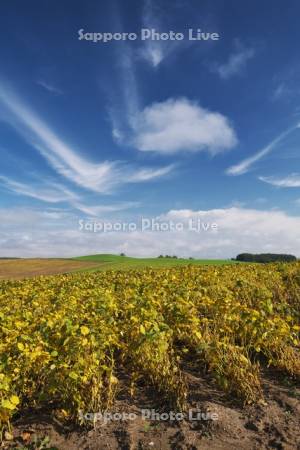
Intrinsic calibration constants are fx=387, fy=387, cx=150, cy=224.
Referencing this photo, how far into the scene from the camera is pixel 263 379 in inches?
229

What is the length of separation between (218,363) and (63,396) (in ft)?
7.16

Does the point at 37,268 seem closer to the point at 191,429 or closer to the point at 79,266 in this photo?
the point at 79,266

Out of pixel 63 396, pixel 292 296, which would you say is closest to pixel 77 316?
pixel 63 396

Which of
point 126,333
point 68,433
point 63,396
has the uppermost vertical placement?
point 126,333

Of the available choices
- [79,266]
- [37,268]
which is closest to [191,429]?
[79,266]

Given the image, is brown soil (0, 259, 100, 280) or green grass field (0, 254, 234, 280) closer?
green grass field (0, 254, 234, 280)

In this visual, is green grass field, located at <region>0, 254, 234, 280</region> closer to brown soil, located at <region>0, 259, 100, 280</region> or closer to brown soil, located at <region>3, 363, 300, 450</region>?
brown soil, located at <region>0, 259, 100, 280</region>

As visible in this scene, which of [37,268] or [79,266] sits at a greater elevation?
[79,266]

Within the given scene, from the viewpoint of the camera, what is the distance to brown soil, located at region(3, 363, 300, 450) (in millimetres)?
4379

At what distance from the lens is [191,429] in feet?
15.2

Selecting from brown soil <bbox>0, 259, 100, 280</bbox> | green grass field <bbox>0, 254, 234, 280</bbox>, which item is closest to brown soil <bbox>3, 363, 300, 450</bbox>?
green grass field <bbox>0, 254, 234, 280</bbox>

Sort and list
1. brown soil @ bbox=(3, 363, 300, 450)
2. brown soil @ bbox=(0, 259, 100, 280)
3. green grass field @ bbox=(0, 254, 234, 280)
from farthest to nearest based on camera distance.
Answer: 1. brown soil @ bbox=(0, 259, 100, 280)
2. green grass field @ bbox=(0, 254, 234, 280)
3. brown soil @ bbox=(3, 363, 300, 450)

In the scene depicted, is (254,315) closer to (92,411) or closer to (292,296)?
(92,411)

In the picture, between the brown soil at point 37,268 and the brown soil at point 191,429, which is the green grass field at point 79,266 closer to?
the brown soil at point 37,268
